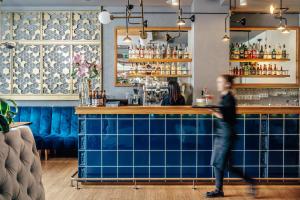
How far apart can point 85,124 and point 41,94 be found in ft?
10.3

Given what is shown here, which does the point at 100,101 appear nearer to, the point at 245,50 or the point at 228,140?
the point at 228,140

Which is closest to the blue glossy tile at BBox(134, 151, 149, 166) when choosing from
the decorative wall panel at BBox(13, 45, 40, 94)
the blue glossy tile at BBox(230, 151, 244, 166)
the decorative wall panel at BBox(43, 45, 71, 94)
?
the blue glossy tile at BBox(230, 151, 244, 166)

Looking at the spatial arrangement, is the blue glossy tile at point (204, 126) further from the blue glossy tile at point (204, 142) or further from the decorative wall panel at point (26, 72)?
the decorative wall panel at point (26, 72)

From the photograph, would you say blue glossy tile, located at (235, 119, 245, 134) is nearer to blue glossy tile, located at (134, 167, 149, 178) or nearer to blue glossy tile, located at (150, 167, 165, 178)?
blue glossy tile, located at (150, 167, 165, 178)

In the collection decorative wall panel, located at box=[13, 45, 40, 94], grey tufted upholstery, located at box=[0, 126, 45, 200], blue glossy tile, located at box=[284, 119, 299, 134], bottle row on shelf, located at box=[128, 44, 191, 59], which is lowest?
blue glossy tile, located at box=[284, 119, 299, 134]

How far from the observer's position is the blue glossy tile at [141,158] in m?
5.39

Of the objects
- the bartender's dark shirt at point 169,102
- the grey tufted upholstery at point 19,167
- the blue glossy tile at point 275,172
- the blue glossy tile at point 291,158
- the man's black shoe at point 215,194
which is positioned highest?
the bartender's dark shirt at point 169,102

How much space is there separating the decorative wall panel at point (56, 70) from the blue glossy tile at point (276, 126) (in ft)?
14.8

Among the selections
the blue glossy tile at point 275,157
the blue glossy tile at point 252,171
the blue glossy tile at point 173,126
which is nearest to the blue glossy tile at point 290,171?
the blue glossy tile at point 275,157

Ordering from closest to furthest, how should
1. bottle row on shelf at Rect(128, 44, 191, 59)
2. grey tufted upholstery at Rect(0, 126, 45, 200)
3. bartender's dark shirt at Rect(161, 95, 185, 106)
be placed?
grey tufted upholstery at Rect(0, 126, 45, 200)
bartender's dark shirt at Rect(161, 95, 185, 106)
bottle row on shelf at Rect(128, 44, 191, 59)

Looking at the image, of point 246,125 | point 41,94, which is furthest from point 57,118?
point 246,125

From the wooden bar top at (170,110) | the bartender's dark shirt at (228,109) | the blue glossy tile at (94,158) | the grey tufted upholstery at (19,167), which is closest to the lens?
the grey tufted upholstery at (19,167)

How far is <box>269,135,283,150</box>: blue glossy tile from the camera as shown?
5.42 m

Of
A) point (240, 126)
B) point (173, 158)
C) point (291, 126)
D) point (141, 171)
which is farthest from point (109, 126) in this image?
point (291, 126)
